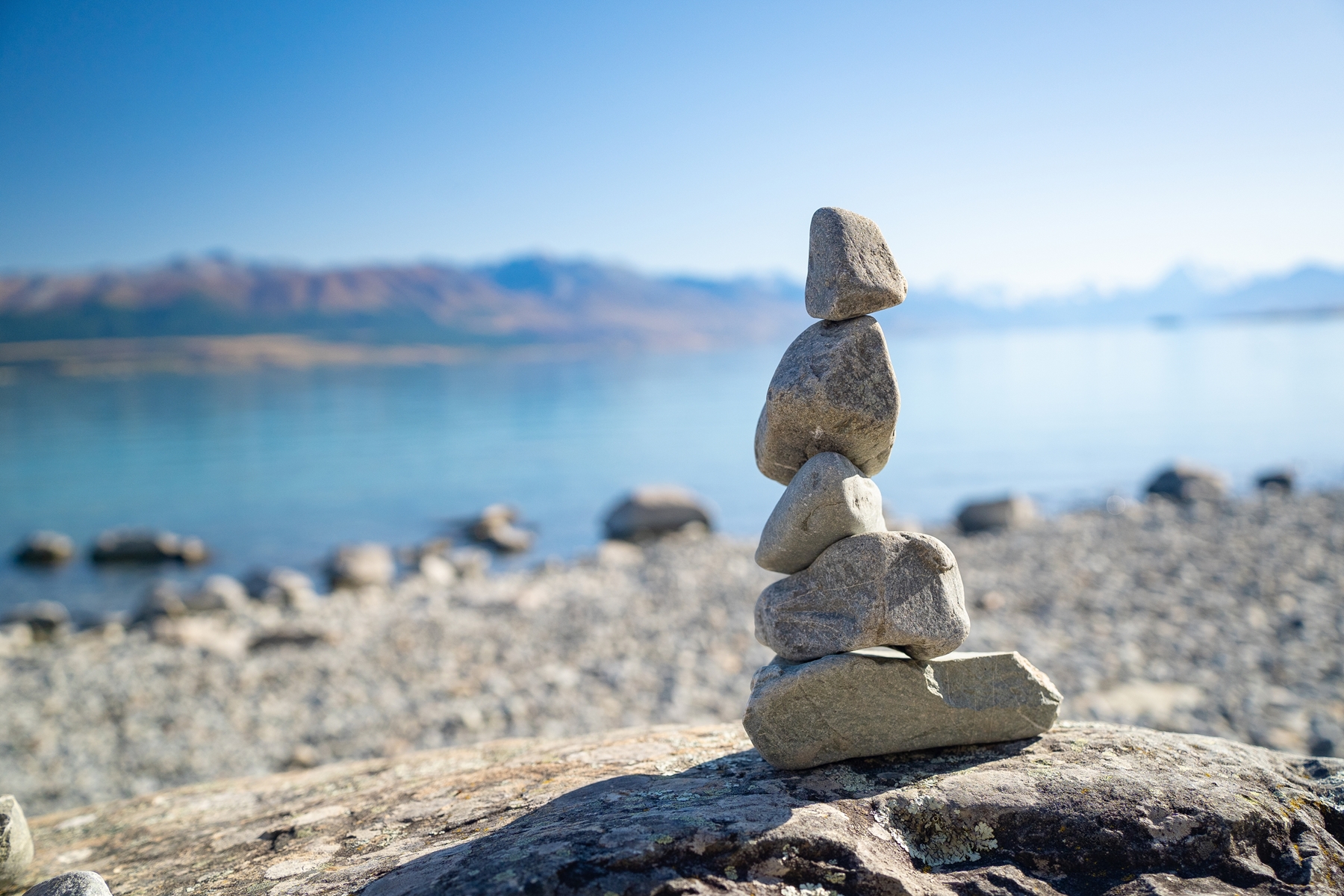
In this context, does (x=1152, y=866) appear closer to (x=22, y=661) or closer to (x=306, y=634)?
(x=306, y=634)

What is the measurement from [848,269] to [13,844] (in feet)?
17.1

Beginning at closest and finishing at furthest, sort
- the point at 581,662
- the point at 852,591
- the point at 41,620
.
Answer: the point at 852,591 < the point at 581,662 < the point at 41,620

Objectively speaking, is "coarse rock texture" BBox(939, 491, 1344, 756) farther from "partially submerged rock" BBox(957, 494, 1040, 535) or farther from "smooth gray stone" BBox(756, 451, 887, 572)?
"smooth gray stone" BBox(756, 451, 887, 572)

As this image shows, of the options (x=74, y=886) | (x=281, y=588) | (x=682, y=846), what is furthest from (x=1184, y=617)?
(x=281, y=588)

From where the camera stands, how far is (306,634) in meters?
13.9

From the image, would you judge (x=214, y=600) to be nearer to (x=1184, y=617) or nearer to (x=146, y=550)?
(x=146, y=550)

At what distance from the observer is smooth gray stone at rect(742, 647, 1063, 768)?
153 inches

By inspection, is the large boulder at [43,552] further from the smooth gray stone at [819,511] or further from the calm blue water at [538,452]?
the smooth gray stone at [819,511]

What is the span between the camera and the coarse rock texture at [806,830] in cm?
288

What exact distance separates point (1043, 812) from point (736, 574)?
1420cm

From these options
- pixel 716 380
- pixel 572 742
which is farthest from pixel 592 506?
pixel 716 380

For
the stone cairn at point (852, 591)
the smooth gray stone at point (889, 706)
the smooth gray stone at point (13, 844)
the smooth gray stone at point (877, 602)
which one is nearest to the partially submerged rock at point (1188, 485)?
the smooth gray stone at point (889, 706)

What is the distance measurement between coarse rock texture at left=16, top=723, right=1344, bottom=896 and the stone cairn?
18 cm

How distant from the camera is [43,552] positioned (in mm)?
24531
